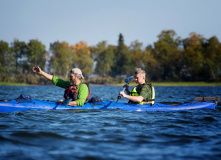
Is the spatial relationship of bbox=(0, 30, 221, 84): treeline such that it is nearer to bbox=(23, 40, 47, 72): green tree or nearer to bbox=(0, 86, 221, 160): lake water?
bbox=(23, 40, 47, 72): green tree

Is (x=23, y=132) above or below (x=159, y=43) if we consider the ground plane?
below

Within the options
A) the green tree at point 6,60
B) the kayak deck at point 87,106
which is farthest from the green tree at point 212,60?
the kayak deck at point 87,106

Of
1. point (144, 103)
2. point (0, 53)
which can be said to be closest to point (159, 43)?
point (0, 53)

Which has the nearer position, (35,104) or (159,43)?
(35,104)

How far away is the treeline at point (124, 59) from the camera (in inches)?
2352

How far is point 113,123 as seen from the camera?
647 cm

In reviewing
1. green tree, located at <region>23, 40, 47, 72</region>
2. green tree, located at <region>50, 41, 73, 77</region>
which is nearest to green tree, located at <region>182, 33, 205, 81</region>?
green tree, located at <region>50, 41, 73, 77</region>

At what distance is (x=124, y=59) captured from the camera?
80562 mm

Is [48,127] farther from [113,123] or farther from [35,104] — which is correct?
[35,104]

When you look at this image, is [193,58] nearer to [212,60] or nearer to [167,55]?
[212,60]

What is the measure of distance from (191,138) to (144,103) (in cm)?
338

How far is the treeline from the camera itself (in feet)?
196

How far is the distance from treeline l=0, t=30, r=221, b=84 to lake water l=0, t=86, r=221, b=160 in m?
54.7

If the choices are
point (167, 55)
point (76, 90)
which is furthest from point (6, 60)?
point (76, 90)
